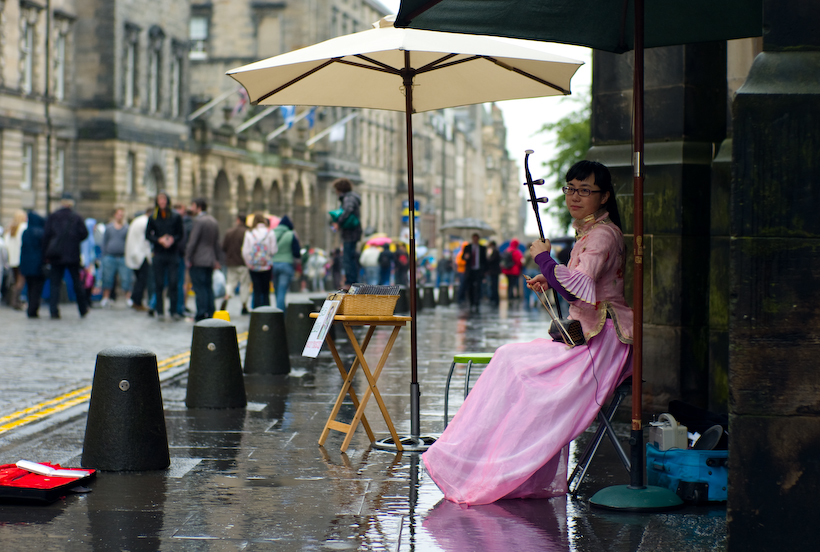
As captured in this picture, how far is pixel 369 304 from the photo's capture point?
696cm

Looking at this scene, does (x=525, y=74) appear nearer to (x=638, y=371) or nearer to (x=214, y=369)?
(x=638, y=371)

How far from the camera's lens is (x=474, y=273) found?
2678 centimetres

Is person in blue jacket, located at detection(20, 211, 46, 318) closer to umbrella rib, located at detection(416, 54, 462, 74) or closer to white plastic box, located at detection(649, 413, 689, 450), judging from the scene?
umbrella rib, located at detection(416, 54, 462, 74)

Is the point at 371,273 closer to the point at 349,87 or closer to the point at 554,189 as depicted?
the point at 554,189

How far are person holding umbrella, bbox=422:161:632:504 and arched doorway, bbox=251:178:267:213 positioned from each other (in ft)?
179

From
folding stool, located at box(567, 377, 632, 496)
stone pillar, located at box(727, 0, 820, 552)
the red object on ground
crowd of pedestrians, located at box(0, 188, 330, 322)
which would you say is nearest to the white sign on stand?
the red object on ground

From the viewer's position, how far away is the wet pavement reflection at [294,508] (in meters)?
4.74

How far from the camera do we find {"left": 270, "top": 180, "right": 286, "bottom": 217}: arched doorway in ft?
208

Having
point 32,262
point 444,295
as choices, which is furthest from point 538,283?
point 444,295

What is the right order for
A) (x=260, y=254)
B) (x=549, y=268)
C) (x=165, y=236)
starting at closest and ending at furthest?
(x=549, y=268) → (x=260, y=254) → (x=165, y=236)

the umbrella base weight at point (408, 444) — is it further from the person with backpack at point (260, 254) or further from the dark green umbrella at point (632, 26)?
the person with backpack at point (260, 254)

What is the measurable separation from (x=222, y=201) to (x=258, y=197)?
5.72 metres

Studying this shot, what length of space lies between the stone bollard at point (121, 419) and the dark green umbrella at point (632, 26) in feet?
8.37

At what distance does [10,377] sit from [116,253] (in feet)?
38.0
